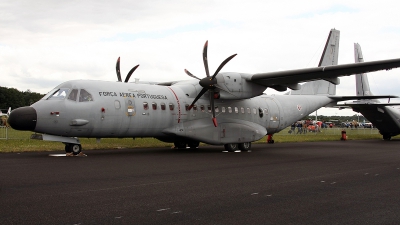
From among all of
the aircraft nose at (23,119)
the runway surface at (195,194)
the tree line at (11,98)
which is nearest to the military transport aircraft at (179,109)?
the aircraft nose at (23,119)

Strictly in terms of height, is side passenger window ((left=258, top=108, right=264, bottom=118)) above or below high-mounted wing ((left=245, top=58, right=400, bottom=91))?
below

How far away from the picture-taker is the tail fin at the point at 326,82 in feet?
88.2

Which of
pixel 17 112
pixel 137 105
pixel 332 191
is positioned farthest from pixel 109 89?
pixel 332 191

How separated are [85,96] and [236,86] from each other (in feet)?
24.2

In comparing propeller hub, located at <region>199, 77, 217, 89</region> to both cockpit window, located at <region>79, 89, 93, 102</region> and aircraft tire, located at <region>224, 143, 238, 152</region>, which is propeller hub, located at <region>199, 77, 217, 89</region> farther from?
cockpit window, located at <region>79, 89, 93, 102</region>

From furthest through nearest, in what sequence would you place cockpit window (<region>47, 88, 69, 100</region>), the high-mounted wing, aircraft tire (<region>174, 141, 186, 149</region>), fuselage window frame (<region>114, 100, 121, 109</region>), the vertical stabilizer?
the vertical stabilizer < aircraft tire (<region>174, 141, 186, 149</region>) < fuselage window frame (<region>114, 100, 121, 109</region>) < the high-mounted wing < cockpit window (<region>47, 88, 69, 100</region>)

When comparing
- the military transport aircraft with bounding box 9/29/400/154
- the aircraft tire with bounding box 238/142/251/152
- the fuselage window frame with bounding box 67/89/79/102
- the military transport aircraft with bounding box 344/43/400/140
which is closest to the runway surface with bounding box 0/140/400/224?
the military transport aircraft with bounding box 9/29/400/154

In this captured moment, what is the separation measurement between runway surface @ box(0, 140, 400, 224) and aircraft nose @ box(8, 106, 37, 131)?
2328 millimetres

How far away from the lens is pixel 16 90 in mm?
104812

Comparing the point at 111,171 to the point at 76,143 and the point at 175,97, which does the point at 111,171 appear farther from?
the point at 175,97

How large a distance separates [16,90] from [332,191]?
108 meters

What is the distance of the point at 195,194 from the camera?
8156mm

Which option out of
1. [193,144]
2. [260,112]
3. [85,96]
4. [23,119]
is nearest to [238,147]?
[193,144]

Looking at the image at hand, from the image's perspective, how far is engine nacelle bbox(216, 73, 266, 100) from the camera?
20031 mm
